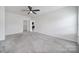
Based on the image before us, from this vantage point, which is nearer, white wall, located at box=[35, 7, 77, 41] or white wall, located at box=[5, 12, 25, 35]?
white wall, located at box=[35, 7, 77, 41]

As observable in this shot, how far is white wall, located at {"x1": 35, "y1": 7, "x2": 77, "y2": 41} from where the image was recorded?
5.67 ft

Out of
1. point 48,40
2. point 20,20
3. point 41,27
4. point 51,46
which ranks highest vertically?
point 20,20

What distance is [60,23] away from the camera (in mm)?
1836

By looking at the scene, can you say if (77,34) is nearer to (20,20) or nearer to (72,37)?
(72,37)

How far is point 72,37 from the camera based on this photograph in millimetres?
1741

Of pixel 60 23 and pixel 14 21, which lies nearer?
pixel 60 23

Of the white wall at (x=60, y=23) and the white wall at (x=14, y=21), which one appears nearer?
the white wall at (x=60, y=23)

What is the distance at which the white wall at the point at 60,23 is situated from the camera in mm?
1728

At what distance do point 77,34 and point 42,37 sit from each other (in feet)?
3.06
